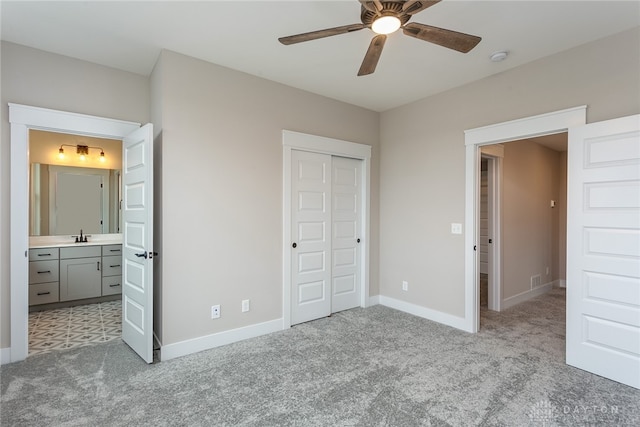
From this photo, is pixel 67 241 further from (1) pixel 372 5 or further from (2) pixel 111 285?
(1) pixel 372 5

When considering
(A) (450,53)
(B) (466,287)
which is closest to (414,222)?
(B) (466,287)

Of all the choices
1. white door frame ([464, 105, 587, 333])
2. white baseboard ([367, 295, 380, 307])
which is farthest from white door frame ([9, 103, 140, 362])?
white door frame ([464, 105, 587, 333])

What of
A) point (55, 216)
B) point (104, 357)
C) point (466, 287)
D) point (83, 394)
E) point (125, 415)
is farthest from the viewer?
point (55, 216)

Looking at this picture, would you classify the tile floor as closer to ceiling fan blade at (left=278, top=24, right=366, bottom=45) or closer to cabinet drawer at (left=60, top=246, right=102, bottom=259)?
cabinet drawer at (left=60, top=246, right=102, bottom=259)

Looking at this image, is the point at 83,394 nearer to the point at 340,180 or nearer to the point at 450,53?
the point at 340,180

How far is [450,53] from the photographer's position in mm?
2809

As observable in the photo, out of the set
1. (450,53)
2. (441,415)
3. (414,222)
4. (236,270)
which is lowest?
(441,415)

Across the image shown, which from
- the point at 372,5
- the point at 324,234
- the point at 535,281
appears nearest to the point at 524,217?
the point at 535,281

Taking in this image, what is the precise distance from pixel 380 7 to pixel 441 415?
2.50 meters

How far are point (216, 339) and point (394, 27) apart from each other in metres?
3.04

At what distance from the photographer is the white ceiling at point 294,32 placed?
219 cm

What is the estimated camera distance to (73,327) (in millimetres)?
3543

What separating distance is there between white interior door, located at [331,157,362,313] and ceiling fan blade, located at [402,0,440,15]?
2.40 meters

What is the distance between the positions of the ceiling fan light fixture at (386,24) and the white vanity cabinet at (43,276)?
15.9 ft
